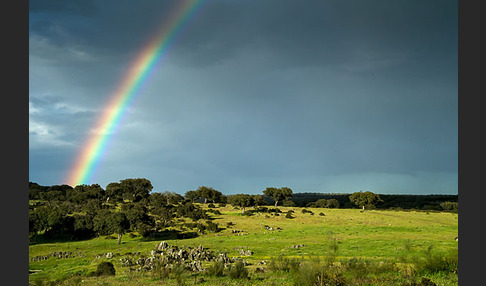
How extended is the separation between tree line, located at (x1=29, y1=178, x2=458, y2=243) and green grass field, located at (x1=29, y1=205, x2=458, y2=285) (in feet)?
12.9

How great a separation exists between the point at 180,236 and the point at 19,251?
192ft

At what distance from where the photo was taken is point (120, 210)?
83500 mm

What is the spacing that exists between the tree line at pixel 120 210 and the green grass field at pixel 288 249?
3.92 metres

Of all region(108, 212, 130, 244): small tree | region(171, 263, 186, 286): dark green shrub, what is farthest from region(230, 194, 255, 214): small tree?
region(171, 263, 186, 286): dark green shrub

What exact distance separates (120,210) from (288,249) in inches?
2178

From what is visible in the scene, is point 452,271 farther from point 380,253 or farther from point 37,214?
point 37,214

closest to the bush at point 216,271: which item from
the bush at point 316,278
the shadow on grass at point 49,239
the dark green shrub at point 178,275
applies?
the dark green shrub at point 178,275

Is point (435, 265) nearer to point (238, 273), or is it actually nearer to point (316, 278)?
point (316, 278)

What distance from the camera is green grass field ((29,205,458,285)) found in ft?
76.2

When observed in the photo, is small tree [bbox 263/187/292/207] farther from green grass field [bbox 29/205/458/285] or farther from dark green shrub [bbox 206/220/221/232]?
dark green shrub [bbox 206/220/221/232]

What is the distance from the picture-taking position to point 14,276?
12547 mm

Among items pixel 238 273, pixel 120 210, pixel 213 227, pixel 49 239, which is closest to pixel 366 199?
pixel 213 227

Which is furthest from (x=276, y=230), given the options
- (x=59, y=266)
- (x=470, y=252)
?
(x=470, y=252)

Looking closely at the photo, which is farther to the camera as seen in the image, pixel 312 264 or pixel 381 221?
pixel 381 221
